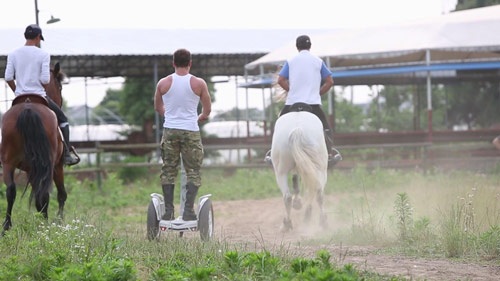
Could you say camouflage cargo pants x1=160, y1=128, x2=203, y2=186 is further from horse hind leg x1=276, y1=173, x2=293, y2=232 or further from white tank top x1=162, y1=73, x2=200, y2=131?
horse hind leg x1=276, y1=173, x2=293, y2=232

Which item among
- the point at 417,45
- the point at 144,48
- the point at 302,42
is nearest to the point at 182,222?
the point at 302,42

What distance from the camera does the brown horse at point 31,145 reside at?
903 cm

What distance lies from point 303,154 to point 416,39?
1478 cm

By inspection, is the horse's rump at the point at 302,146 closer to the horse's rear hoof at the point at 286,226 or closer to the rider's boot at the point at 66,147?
the horse's rear hoof at the point at 286,226

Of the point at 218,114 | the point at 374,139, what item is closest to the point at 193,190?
the point at 374,139

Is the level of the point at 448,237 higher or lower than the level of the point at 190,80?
lower

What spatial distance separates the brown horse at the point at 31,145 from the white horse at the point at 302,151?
8.18 ft

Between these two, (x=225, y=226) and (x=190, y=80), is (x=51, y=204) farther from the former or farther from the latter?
(x=190, y=80)

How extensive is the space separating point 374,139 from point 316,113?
13.9m

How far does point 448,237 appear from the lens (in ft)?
24.4

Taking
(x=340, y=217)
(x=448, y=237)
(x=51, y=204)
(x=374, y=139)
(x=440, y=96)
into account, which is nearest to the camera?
(x=448, y=237)

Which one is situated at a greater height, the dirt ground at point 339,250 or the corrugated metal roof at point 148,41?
the corrugated metal roof at point 148,41

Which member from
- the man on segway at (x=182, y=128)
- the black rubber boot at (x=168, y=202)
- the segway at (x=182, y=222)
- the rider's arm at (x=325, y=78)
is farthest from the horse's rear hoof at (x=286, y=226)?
the black rubber boot at (x=168, y=202)

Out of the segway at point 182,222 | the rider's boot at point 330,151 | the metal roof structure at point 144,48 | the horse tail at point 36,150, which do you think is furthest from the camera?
the metal roof structure at point 144,48
